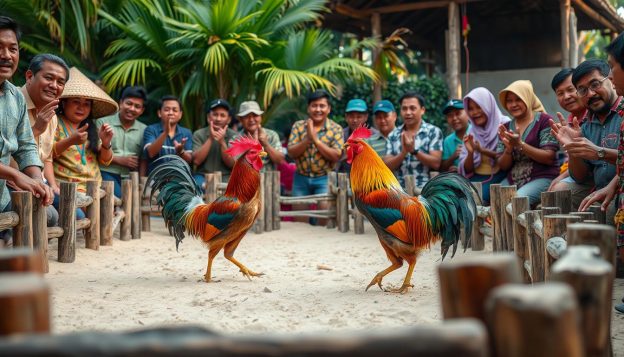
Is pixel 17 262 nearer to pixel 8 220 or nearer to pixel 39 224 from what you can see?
pixel 8 220

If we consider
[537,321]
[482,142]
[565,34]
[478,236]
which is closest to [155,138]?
[482,142]

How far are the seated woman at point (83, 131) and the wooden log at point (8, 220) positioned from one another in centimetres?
163

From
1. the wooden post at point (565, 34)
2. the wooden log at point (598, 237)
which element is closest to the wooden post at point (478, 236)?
the wooden log at point (598, 237)

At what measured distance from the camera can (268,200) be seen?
9.16m

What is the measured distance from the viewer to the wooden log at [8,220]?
5055 mm

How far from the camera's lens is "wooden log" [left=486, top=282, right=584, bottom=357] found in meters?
1.48

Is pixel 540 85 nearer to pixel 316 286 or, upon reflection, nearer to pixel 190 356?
pixel 316 286

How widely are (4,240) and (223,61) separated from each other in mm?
5507

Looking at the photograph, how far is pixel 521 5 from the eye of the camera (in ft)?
53.7

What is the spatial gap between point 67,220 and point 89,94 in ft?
4.88

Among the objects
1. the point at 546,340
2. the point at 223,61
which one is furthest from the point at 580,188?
the point at 223,61

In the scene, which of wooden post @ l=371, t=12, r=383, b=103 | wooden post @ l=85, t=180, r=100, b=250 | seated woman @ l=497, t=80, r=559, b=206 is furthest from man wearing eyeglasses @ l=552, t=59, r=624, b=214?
wooden post @ l=371, t=12, r=383, b=103

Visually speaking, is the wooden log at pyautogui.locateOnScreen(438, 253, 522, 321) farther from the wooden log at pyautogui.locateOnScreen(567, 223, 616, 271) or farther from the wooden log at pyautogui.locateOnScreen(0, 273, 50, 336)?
the wooden log at pyautogui.locateOnScreen(0, 273, 50, 336)

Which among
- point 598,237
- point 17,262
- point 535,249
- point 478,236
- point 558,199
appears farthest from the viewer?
point 478,236
